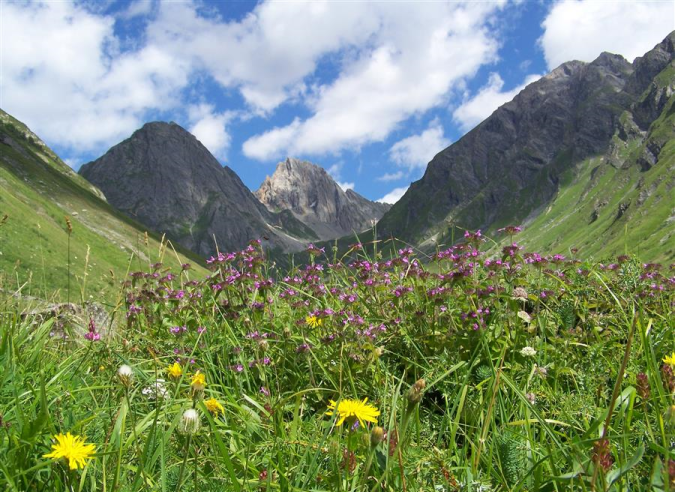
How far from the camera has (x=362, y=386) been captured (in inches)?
175

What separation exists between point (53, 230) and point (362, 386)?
9799 cm

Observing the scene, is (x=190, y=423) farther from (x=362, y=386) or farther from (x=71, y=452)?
(x=362, y=386)

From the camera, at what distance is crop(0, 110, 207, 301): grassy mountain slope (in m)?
59.0

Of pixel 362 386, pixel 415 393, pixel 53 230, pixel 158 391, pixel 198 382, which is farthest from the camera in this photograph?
pixel 53 230

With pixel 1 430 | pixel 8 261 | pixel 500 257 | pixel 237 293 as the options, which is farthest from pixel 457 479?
pixel 8 261

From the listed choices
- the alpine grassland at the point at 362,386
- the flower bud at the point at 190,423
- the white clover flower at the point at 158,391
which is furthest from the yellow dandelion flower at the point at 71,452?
the white clover flower at the point at 158,391

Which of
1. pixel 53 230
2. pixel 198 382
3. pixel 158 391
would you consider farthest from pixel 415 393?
pixel 53 230

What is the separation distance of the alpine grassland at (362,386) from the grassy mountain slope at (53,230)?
2.25m

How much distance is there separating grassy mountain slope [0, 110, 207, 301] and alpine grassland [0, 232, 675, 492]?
7.38ft

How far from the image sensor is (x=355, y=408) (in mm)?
2088

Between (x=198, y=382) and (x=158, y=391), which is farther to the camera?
(x=158, y=391)

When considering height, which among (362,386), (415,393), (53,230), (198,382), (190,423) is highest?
(53,230)

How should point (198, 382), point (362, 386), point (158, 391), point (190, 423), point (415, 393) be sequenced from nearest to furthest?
1. point (415, 393)
2. point (190, 423)
3. point (198, 382)
4. point (158, 391)
5. point (362, 386)

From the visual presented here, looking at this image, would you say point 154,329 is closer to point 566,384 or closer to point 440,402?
point 440,402
